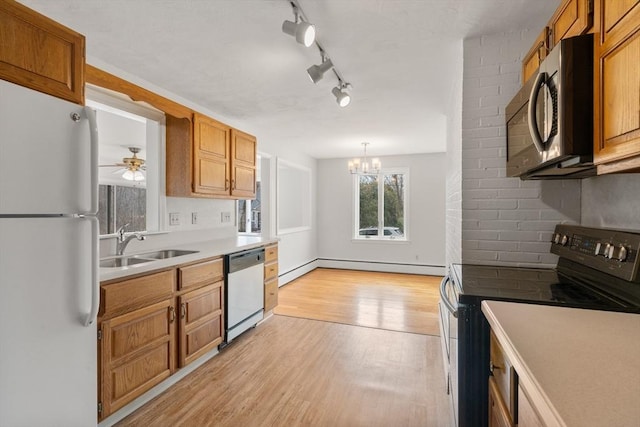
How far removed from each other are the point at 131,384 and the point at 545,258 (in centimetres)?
263

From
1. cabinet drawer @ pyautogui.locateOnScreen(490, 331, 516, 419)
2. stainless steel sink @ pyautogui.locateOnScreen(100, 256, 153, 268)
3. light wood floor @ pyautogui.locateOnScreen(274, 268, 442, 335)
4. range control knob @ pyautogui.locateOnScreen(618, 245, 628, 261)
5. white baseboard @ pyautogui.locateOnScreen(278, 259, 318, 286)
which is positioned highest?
range control knob @ pyautogui.locateOnScreen(618, 245, 628, 261)

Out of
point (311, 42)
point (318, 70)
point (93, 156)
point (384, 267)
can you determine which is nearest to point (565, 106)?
point (311, 42)

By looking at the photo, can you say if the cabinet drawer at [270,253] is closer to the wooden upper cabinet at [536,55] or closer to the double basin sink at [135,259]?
the double basin sink at [135,259]

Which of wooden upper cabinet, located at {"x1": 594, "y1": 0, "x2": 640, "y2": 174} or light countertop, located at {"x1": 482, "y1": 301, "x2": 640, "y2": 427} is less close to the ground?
wooden upper cabinet, located at {"x1": 594, "y1": 0, "x2": 640, "y2": 174}

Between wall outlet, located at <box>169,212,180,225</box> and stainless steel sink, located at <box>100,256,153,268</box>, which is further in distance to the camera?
wall outlet, located at <box>169,212,180,225</box>

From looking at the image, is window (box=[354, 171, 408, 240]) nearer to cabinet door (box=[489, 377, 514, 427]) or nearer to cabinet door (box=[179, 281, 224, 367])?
cabinet door (box=[179, 281, 224, 367])

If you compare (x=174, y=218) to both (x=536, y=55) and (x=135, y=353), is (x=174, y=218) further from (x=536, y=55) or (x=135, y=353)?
(x=536, y=55)

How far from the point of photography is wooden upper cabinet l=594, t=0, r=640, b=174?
2.95 ft

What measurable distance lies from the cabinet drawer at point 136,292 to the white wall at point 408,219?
181 inches

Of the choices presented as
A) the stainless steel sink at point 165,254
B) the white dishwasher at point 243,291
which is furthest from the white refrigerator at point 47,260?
the white dishwasher at point 243,291

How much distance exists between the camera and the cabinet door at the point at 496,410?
3.17 feet

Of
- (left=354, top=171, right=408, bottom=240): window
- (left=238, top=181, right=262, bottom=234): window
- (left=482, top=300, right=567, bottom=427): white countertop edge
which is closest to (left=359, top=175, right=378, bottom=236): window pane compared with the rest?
(left=354, top=171, right=408, bottom=240): window

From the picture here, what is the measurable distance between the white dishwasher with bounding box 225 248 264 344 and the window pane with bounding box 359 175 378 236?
3.52 meters

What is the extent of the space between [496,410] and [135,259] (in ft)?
8.30
